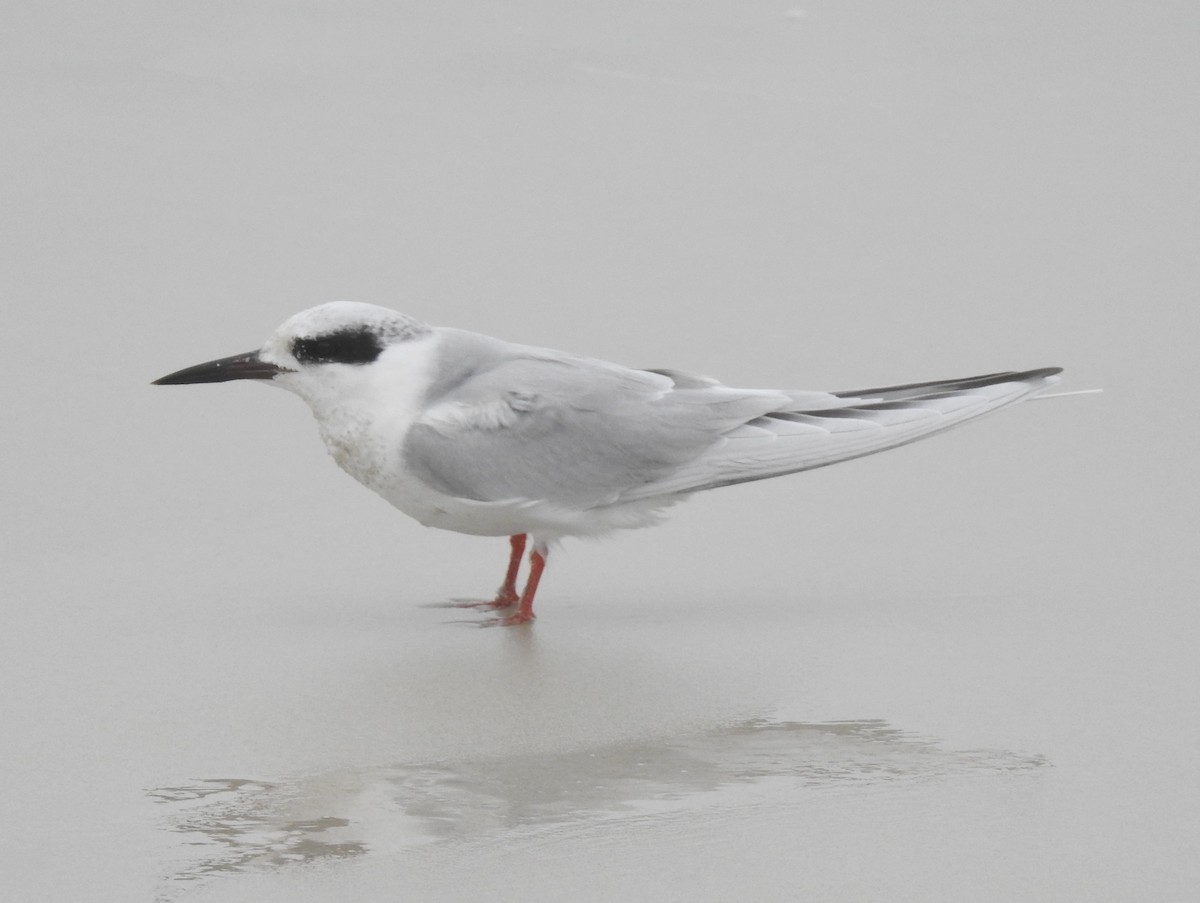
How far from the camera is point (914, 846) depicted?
3383mm

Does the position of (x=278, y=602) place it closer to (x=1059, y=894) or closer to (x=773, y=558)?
(x=773, y=558)

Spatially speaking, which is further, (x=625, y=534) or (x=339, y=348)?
(x=625, y=534)

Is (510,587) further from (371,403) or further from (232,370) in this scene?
(232,370)

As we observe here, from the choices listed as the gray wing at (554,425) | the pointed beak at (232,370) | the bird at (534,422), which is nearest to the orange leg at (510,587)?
the bird at (534,422)

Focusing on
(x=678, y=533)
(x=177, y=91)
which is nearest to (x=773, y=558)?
(x=678, y=533)

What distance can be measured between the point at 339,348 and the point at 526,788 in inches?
56.4

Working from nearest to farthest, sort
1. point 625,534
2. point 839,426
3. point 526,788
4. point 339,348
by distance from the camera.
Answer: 1. point 526,788
2. point 339,348
3. point 839,426
4. point 625,534

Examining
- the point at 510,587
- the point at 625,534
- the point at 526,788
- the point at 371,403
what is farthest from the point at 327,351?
the point at 526,788

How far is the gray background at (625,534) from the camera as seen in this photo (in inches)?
137

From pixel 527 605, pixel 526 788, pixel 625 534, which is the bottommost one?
pixel 526 788

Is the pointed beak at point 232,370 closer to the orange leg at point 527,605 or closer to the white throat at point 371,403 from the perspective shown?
the white throat at point 371,403

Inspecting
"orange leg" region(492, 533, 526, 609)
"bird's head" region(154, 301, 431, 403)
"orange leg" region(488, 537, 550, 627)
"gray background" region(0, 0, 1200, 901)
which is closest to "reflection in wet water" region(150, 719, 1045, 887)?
"gray background" region(0, 0, 1200, 901)

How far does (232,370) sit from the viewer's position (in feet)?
15.5

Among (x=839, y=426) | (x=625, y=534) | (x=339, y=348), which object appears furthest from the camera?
(x=625, y=534)
